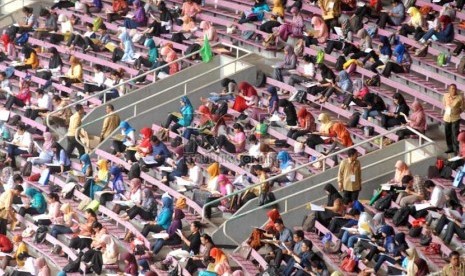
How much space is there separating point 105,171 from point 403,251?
7109mm

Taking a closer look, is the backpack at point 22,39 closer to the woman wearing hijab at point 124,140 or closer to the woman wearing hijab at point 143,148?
the woman wearing hijab at point 124,140

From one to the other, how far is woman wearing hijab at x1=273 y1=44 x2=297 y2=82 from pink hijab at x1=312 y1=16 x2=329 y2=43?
66cm

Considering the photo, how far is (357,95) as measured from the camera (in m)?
29.9

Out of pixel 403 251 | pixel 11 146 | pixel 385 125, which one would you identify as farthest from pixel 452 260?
pixel 11 146

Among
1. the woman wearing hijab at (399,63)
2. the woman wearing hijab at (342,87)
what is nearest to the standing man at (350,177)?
the woman wearing hijab at (342,87)

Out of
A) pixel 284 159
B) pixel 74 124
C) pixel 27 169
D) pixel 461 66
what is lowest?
pixel 27 169

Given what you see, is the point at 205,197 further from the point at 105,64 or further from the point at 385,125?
the point at 105,64

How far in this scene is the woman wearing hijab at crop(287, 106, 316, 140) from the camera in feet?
96.7

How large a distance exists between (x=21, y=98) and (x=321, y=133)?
7.54 m

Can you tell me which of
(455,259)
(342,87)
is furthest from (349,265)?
(342,87)

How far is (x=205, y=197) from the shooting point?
28484mm

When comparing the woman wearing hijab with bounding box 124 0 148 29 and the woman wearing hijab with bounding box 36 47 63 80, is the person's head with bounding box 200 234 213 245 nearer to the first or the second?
the woman wearing hijab with bounding box 36 47 63 80

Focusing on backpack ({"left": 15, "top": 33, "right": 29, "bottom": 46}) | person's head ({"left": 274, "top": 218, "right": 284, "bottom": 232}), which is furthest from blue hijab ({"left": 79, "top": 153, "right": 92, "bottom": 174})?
backpack ({"left": 15, "top": 33, "right": 29, "bottom": 46})

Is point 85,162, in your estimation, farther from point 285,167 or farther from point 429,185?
point 429,185
